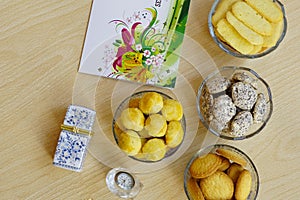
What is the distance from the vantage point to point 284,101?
3.32ft

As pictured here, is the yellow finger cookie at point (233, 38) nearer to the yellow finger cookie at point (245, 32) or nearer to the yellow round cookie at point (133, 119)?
the yellow finger cookie at point (245, 32)

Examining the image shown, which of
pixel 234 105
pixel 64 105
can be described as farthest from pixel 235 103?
pixel 64 105

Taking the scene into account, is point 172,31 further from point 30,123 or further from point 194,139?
point 30,123

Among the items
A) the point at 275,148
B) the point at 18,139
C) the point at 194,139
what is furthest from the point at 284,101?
the point at 18,139

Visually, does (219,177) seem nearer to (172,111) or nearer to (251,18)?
(172,111)

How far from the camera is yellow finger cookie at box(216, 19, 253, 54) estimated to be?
3.18 feet

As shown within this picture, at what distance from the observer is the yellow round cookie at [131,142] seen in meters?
0.95

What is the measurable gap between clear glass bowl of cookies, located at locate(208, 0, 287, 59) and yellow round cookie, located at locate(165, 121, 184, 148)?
0.19m

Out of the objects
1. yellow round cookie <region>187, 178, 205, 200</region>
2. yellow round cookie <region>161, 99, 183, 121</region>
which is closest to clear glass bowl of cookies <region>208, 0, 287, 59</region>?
yellow round cookie <region>161, 99, 183, 121</region>

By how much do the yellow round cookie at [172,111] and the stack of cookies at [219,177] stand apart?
0.31ft

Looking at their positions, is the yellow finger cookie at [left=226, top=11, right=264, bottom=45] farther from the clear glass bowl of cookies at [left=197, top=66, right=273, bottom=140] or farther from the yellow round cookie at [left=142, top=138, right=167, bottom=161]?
the yellow round cookie at [left=142, top=138, right=167, bottom=161]

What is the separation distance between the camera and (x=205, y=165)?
94 centimetres

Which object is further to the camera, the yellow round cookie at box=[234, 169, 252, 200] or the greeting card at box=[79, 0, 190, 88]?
the greeting card at box=[79, 0, 190, 88]

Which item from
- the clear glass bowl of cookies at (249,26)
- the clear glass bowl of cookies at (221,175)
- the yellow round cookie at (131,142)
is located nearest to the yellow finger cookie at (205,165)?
the clear glass bowl of cookies at (221,175)
